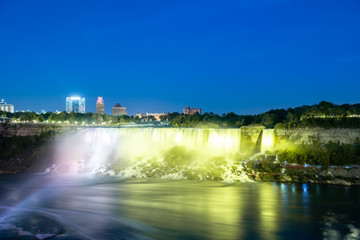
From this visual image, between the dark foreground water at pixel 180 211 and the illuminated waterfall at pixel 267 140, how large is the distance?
25.9 feet

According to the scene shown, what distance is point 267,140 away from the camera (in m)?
34.3

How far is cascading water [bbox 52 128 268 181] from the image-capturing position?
32.6m

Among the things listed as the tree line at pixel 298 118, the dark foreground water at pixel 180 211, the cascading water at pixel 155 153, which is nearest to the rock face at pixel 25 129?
the cascading water at pixel 155 153

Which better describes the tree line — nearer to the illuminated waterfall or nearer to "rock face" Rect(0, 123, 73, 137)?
the illuminated waterfall

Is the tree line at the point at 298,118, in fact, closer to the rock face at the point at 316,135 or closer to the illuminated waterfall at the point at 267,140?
the rock face at the point at 316,135

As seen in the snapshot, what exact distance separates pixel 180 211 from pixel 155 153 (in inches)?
805

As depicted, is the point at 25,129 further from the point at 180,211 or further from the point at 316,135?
the point at 316,135

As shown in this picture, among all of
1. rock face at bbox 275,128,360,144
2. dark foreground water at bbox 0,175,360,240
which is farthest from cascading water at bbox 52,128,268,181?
rock face at bbox 275,128,360,144

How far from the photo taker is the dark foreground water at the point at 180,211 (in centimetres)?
1581

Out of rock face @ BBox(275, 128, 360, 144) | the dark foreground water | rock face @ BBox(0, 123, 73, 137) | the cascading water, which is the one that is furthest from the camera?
rock face @ BBox(0, 123, 73, 137)

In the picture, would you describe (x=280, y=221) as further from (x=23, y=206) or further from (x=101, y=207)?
(x=23, y=206)

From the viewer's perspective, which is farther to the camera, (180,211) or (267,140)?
(267,140)

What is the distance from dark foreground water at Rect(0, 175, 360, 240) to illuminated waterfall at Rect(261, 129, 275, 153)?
25.9 ft

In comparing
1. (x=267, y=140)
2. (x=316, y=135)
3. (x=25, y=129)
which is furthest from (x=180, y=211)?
(x=25, y=129)
